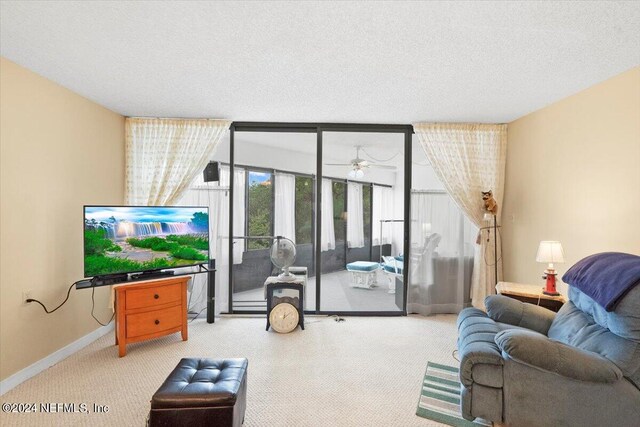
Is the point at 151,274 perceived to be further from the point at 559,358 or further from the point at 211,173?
the point at 559,358

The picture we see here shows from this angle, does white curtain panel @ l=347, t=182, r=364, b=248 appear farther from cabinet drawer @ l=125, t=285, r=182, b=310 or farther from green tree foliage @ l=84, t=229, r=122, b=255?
green tree foliage @ l=84, t=229, r=122, b=255

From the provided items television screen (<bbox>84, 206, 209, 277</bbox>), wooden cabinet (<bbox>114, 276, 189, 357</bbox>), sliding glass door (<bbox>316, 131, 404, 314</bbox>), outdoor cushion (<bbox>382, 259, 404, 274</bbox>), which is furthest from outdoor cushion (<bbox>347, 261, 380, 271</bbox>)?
wooden cabinet (<bbox>114, 276, 189, 357</bbox>)

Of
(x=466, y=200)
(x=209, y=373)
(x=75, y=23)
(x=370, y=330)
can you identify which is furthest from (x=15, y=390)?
(x=466, y=200)

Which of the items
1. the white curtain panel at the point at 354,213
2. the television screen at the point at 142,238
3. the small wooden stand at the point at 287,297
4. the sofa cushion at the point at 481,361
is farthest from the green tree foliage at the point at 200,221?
the sofa cushion at the point at 481,361

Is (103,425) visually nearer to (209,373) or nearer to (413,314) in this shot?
(209,373)

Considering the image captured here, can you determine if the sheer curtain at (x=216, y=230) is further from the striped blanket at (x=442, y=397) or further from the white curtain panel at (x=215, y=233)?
the striped blanket at (x=442, y=397)

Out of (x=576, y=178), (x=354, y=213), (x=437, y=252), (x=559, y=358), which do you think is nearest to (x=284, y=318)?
(x=354, y=213)

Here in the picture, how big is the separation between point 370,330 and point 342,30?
9.53 ft

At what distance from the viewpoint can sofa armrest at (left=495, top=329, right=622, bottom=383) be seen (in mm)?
1808

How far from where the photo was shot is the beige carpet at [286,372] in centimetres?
220

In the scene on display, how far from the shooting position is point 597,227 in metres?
2.85

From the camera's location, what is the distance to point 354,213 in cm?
469

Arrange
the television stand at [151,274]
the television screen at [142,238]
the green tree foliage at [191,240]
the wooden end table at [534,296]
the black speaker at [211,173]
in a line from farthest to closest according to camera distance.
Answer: the black speaker at [211,173] → the green tree foliage at [191,240] → the television stand at [151,274] → the television screen at [142,238] → the wooden end table at [534,296]

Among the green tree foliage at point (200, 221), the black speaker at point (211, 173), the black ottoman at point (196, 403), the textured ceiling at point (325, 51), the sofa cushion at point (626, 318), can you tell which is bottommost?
the black ottoman at point (196, 403)
